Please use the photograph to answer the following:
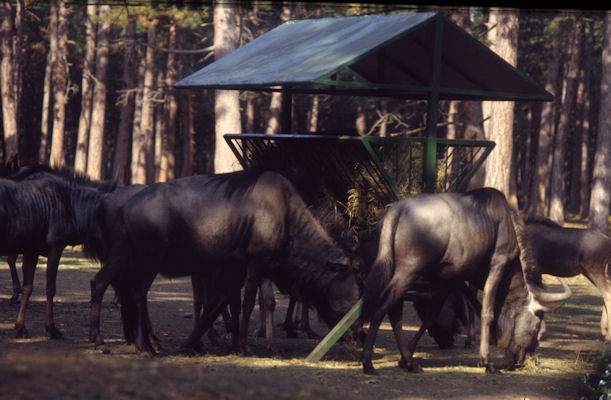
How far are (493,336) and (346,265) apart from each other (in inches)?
79.8

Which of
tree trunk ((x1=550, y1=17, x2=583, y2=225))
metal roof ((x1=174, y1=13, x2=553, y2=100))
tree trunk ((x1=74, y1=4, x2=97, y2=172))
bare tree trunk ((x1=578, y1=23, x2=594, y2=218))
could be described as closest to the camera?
metal roof ((x1=174, y1=13, x2=553, y2=100))

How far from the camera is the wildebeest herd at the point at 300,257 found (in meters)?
9.09

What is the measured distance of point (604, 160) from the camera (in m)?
23.6

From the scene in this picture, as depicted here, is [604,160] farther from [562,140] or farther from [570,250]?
[570,250]

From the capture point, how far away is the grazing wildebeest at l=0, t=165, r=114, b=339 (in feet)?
33.4

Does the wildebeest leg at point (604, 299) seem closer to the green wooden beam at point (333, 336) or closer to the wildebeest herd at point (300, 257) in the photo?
the wildebeest herd at point (300, 257)

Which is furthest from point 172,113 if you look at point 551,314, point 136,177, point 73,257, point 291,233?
point 291,233

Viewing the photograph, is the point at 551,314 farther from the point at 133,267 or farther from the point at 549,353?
the point at 133,267

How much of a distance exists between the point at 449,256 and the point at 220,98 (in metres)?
11.6

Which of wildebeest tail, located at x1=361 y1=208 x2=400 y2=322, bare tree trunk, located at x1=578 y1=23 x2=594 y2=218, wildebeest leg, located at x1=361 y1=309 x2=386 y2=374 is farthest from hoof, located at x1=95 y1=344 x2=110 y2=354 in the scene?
bare tree trunk, located at x1=578 y1=23 x2=594 y2=218

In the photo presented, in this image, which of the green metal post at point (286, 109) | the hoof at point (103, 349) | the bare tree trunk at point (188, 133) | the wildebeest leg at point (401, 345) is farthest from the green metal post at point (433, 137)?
the bare tree trunk at point (188, 133)

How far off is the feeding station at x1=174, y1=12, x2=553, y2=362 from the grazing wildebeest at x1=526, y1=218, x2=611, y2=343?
2.20 m

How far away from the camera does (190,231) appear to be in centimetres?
948

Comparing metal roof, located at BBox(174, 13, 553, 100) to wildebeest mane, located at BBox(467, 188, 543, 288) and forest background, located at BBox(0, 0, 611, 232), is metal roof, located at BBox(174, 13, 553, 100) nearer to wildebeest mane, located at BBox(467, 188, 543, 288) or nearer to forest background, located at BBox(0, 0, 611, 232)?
forest background, located at BBox(0, 0, 611, 232)
